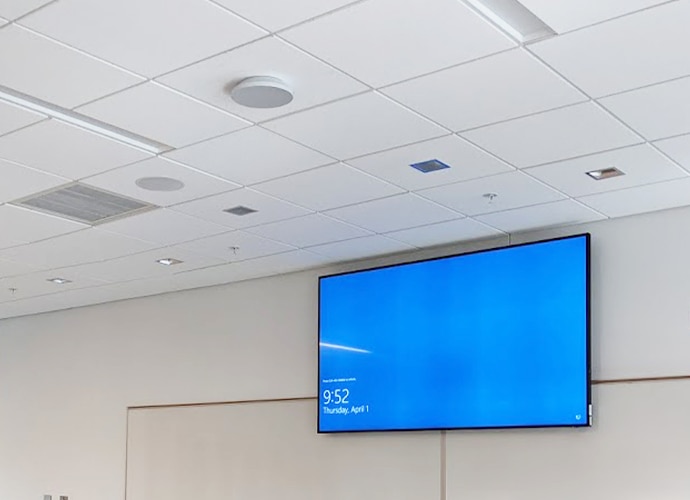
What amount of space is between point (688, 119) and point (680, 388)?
223cm

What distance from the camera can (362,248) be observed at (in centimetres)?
839

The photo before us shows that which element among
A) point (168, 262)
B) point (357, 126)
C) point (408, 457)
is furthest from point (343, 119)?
point (168, 262)

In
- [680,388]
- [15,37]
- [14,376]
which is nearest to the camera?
[15,37]

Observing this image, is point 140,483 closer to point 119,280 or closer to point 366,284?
point 119,280

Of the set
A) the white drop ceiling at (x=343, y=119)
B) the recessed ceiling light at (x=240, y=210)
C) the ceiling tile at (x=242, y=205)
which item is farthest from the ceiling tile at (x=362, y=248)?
the recessed ceiling light at (x=240, y=210)

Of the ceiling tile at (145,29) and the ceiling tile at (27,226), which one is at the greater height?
the ceiling tile at (145,29)

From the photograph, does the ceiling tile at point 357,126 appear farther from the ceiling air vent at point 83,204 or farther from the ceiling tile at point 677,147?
the ceiling air vent at point 83,204

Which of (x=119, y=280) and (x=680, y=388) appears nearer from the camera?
(x=680, y=388)

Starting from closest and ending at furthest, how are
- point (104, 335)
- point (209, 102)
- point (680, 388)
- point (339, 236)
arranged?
1. point (209, 102)
2. point (680, 388)
3. point (339, 236)
4. point (104, 335)

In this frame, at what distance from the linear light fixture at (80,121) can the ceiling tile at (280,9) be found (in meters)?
1.58

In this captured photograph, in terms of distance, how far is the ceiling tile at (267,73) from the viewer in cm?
457

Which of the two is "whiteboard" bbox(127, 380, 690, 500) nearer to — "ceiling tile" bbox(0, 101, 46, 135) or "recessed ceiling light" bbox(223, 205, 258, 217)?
"recessed ceiling light" bbox(223, 205, 258, 217)

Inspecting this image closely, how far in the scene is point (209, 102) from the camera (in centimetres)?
517

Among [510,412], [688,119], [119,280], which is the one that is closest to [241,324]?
[119,280]
